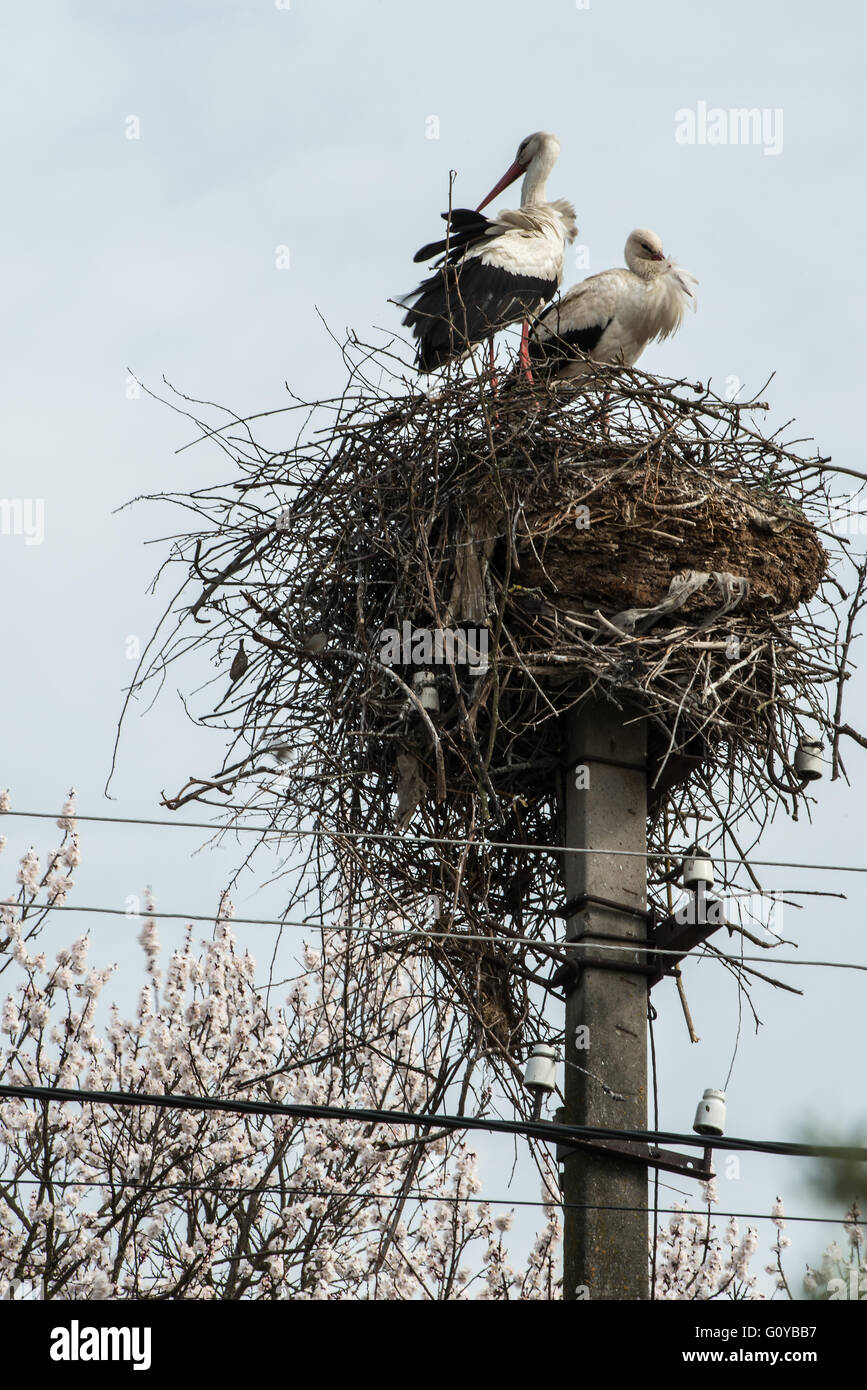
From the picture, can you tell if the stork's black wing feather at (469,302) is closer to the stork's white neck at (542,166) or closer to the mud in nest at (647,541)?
the stork's white neck at (542,166)

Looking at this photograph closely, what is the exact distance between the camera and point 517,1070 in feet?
21.4

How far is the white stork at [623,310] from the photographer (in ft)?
31.2

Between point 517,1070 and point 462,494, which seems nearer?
point 517,1070

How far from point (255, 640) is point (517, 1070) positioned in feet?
6.54

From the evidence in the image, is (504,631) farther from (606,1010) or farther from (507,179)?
(507,179)

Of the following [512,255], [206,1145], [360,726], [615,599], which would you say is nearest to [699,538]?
[615,599]

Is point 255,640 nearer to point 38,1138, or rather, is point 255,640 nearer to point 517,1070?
point 517,1070

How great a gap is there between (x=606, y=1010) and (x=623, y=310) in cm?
427

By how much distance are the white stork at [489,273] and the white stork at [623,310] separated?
22cm

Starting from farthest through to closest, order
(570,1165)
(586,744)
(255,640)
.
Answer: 1. (255,640)
2. (586,744)
3. (570,1165)

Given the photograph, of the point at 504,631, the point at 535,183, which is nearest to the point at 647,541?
the point at 504,631

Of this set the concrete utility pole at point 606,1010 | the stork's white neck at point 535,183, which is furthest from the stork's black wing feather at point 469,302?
the concrete utility pole at point 606,1010

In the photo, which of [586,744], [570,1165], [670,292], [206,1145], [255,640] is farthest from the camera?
[206,1145]

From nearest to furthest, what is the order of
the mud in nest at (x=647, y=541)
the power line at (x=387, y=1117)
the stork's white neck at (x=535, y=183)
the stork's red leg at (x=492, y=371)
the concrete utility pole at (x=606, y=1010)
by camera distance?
1. the power line at (x=387, y=1117)
2. the concrete utility pole at (x=606, y=1010)
3. the mud in nest at (x=647, y=541)
4. the stork's red leg at (x=492, y=371)
5. the stork's white neck at (x=535, y=183)
